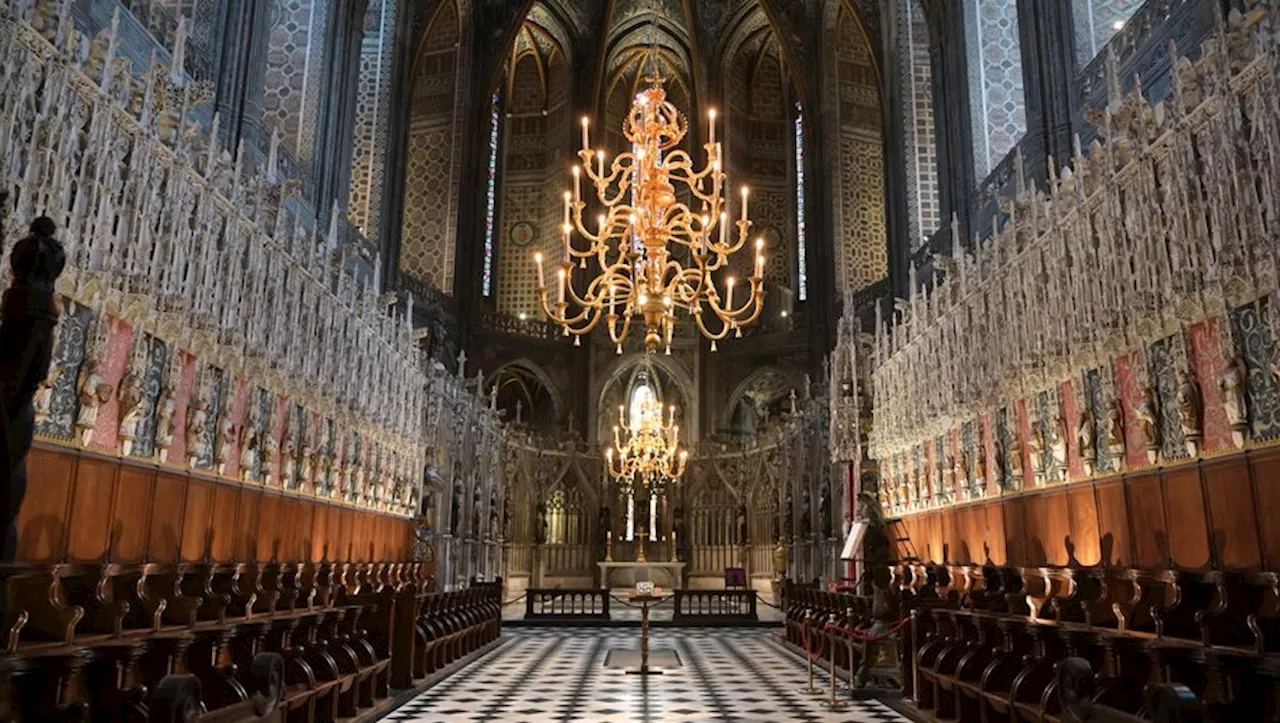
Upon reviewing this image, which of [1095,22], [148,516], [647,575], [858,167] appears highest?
[858,167]

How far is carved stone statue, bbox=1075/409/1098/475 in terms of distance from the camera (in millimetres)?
10742

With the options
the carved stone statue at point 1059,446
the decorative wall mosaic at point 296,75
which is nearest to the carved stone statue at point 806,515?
the carved stone statue at point 1059,446

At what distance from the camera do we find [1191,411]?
338 inches

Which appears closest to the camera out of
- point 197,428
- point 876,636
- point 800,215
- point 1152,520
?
point 1152,520

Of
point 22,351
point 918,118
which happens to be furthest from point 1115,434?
point 918,118

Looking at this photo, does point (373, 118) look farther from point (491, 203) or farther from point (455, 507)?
point (455, 507)

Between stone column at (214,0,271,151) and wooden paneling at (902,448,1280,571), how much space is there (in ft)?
42.4

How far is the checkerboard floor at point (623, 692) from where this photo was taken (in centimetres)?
924

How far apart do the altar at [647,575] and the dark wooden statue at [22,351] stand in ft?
83.2

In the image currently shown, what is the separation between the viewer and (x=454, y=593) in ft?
47.6

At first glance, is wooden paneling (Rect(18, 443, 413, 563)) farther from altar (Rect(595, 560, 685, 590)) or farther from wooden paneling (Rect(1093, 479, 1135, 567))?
altar (Rect(595, 560, 685, 590))

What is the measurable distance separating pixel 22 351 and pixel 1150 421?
954cm

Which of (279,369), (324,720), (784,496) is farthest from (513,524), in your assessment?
(324,720)

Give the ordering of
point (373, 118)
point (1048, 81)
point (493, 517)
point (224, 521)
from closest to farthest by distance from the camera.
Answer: point (224, 521)
point (1048, 81)
point (373, 118)
point (493, 517)
